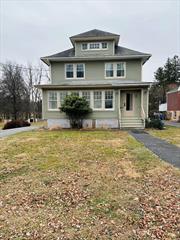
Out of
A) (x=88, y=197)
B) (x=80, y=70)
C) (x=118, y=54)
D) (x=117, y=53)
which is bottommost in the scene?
(x=88, y=197)

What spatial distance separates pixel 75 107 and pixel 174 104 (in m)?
22.0

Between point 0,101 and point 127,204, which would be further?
point 0,101

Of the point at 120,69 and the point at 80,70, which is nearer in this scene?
the point at 120,69

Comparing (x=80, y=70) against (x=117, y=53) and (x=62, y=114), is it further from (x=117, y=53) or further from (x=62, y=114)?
Answer: (x=62, y=114)

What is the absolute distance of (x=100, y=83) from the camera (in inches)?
695

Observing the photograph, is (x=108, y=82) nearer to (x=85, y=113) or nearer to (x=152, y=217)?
(x=85, y=113)

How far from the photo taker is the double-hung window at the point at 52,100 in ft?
59.4

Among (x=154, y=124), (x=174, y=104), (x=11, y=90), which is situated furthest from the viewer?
(x=11, y=90)

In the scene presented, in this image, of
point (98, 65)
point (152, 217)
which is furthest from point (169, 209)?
point (98, 65)

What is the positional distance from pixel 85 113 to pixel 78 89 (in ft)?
7.03

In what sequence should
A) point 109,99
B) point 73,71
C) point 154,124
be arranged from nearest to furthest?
point 154,124 → point 109,99 → point 73,71

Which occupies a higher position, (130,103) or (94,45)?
(94,45)

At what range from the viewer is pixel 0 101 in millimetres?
38406

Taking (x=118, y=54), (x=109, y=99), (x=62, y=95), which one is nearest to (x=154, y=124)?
(x=109, y=99)
